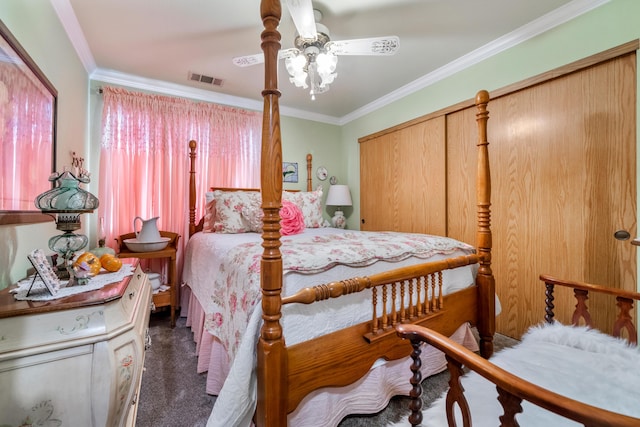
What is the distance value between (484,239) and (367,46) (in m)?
1.44

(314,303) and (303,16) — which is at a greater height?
(303,16)

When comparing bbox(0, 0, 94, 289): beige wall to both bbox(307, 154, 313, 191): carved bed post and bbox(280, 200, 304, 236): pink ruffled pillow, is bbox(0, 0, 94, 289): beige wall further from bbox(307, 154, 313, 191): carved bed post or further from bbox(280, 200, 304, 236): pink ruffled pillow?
bbox(307, 154, 313, 191): carved bed post

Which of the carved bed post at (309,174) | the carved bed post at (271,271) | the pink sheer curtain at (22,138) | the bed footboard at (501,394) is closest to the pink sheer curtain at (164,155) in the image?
the carved bed post at (309,174)

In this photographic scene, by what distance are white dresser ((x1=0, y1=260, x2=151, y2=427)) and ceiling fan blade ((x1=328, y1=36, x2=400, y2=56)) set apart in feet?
5.97

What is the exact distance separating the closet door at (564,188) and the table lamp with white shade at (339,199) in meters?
1.67

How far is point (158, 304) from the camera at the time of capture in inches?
97.5

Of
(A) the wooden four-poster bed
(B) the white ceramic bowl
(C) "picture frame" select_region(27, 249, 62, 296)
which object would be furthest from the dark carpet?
(C) "picture frame" select_region(27, 249, 62, 296)

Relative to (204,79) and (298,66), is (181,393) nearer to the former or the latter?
(298,66)

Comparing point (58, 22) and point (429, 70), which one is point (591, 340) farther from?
point (58, 22)

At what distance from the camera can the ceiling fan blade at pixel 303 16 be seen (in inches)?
55.5

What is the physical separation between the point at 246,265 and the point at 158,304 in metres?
1.71

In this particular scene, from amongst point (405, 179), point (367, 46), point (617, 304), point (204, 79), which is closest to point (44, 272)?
point (367, 46)

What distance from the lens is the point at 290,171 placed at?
12.0ft

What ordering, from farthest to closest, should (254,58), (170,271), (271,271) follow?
(170,271) < (254,58) < (271,271)
